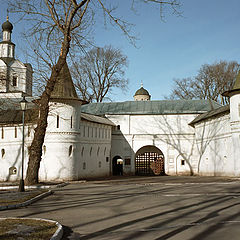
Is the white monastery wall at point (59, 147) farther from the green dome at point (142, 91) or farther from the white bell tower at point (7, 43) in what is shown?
the green dome at point (142, 91)

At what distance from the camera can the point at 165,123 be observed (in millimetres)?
34312

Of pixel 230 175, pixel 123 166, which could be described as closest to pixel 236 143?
pixel 230 175

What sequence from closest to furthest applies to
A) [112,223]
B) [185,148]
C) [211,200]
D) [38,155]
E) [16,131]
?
[112,223]
[211,200]
[38,155]
[16,131]
[185,148]

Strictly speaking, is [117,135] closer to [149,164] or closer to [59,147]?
[149,164]

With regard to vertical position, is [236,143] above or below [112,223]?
above

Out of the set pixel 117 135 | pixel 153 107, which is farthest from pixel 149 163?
pixel 153 107

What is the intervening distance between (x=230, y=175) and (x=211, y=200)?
13676 millimetres

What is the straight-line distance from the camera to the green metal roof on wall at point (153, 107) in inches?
1357

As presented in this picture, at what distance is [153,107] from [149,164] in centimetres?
584

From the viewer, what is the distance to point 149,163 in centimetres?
3569

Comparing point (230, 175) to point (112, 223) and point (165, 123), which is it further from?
point (112, 223)

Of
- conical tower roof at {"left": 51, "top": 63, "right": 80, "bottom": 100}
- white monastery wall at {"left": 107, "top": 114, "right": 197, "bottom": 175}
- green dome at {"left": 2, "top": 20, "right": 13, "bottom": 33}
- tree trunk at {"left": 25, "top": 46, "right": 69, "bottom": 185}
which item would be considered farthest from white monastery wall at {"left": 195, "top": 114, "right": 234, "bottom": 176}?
green dome at {"left": 2, "top": 20, "right": 13, "bottom": 33}

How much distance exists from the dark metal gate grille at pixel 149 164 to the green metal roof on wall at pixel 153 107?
473 cm

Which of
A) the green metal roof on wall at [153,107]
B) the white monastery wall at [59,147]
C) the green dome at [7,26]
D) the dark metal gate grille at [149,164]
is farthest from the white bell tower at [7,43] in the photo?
the dark metal gate grille at [149,164]
